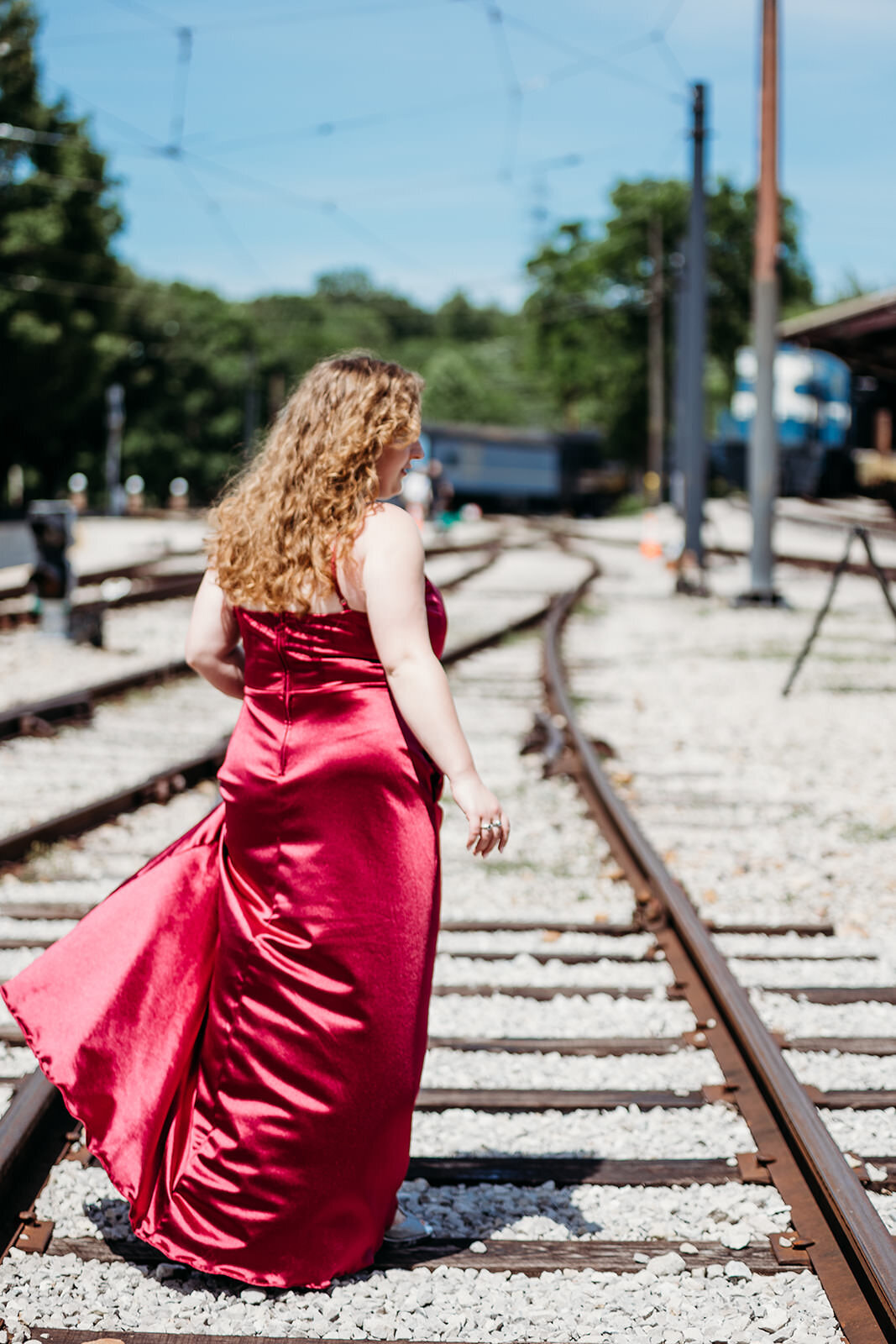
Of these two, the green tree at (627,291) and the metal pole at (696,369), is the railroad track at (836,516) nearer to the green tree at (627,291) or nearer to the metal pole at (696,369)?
the metal pole at (696,369)

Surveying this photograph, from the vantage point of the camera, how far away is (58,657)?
1254 centimetres

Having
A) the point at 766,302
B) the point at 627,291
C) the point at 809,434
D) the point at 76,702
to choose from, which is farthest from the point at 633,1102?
the point at 627,291

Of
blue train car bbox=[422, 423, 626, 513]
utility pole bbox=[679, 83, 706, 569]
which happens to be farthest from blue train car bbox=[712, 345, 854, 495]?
utility pole bbox=[679, 83, 706, 569]

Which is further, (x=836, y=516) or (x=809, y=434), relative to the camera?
(x=809, y=434)

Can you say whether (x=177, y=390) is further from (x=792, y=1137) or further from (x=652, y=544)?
(x=792, y=1137)

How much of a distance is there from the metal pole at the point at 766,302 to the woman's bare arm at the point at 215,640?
15.0 metres

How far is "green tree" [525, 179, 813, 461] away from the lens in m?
70.6

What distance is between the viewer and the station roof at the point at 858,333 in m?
12.1

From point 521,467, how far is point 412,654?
2255 inches

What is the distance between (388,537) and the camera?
8.98 feet

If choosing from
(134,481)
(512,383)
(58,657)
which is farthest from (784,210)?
(58,657)

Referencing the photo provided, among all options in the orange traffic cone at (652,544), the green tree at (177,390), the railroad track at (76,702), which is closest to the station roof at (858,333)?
the railroad track at (76,702)

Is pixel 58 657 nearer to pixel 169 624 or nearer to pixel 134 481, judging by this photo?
pixel 169 624

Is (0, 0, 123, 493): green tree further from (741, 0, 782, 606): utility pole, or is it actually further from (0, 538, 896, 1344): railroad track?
(0, 538, 896, 1344): railroad track
